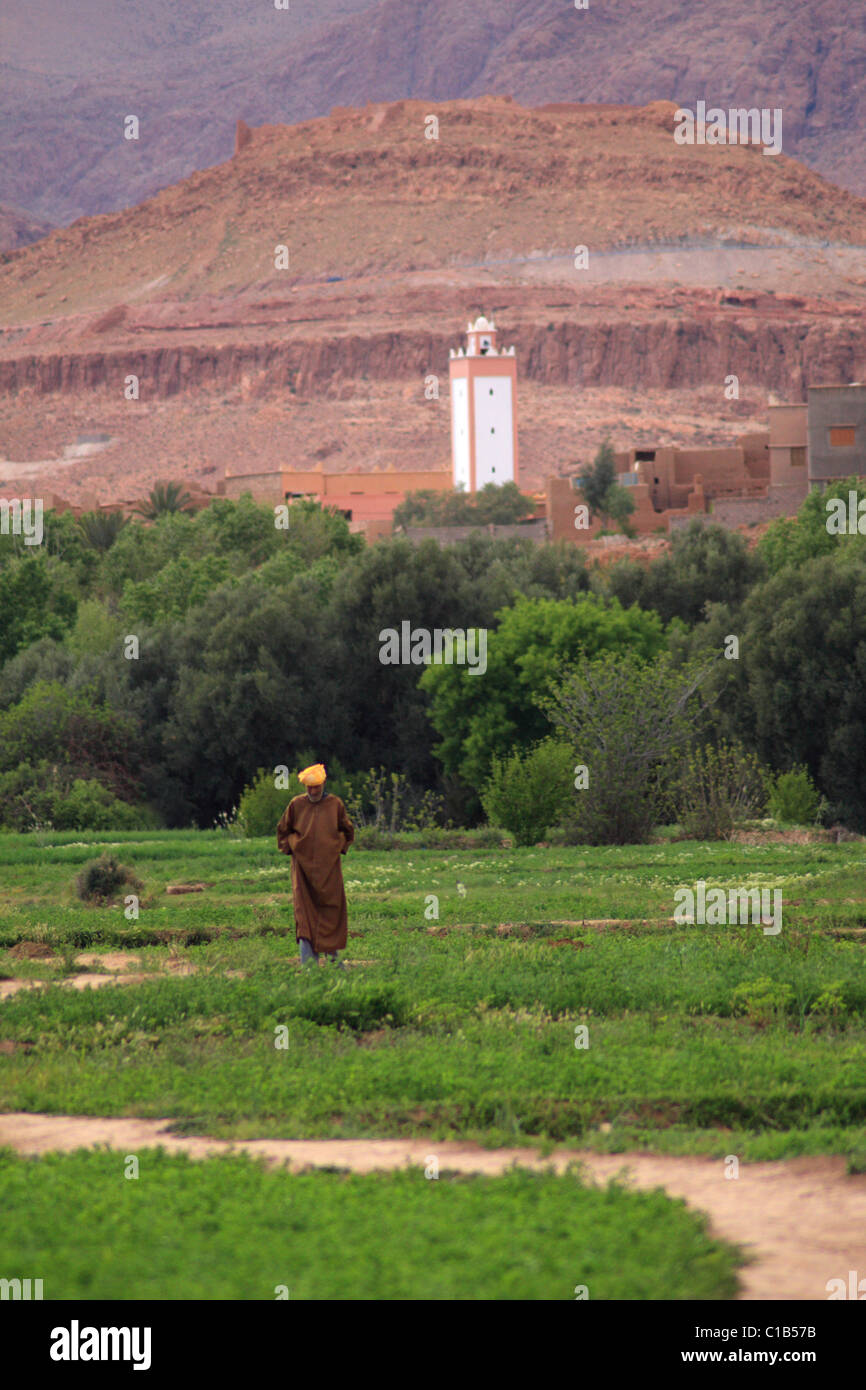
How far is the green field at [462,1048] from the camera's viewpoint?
6.19m

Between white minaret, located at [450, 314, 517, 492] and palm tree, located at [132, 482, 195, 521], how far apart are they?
2431 cm

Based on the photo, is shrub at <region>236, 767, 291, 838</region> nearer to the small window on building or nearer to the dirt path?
the dirt path

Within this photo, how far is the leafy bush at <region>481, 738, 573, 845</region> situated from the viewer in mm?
21812

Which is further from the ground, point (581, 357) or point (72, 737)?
point (581, 357)

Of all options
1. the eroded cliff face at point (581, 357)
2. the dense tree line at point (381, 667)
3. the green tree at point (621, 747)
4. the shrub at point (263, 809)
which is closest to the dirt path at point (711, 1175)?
the green tree at point (621, 747)

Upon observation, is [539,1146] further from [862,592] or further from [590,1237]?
[862,592]

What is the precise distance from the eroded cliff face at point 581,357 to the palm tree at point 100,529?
6809cm

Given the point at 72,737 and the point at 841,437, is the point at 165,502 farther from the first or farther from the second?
the point at 72,737

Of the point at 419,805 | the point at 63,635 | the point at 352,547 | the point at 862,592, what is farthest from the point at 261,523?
the point at 862,592

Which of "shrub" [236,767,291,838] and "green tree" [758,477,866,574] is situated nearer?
"shrub" [236,767,291,838]

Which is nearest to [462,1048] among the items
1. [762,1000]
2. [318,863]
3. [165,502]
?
[762,1000]

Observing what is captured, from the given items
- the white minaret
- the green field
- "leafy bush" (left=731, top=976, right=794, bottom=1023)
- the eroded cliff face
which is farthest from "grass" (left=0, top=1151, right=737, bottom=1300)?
the eroded cliff face

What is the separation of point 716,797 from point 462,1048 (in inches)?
574

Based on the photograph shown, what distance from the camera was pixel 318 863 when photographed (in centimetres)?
1102
